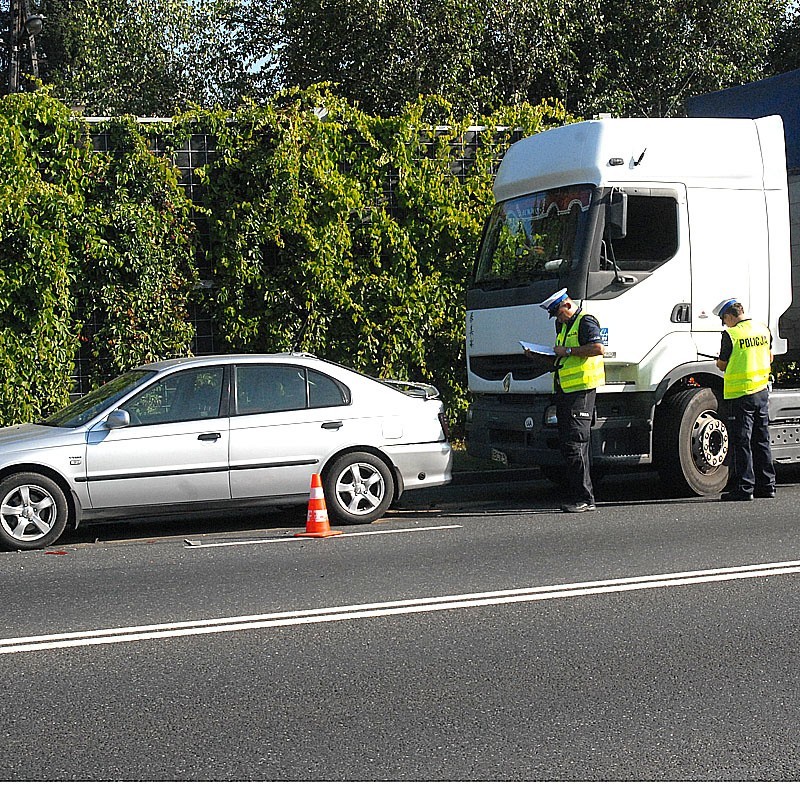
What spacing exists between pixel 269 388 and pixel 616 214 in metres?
3.41

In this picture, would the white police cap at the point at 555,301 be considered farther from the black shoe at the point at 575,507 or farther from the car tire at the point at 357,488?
the car tire at the point at 357,488

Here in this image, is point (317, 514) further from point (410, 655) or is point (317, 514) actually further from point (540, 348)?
point (410, 655)

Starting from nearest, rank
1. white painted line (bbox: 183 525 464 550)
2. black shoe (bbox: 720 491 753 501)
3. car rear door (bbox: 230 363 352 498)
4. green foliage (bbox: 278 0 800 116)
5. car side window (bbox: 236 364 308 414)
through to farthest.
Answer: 1. white painted line (bbox: 183 525 464 550)
2. car rear door (bbox: 230 363 352 498)
3. car side window (bbox: 236 364 308 414)
4. black shoe (bbox: 720 491 753 501)
5. green foliage (bbox: 278 0 800 116)

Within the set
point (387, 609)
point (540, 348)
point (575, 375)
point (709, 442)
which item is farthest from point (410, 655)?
point (709, 442)

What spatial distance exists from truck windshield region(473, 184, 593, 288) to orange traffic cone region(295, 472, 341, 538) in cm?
300

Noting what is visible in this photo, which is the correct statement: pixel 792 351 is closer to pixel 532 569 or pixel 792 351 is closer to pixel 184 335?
pixel 532 569

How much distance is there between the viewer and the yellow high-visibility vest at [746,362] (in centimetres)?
1079

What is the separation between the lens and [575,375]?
10445 mm

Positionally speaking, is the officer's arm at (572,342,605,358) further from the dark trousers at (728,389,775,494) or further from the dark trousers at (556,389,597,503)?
the dark trousers at (728,389,775,494)

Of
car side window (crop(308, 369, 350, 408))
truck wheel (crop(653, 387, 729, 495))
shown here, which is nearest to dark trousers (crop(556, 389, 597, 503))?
truck wheel (crop(653, 387, 729, 495))

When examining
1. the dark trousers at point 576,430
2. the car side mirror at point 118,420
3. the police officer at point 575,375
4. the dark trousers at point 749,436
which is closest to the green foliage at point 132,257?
the car side mirror at point 118,420

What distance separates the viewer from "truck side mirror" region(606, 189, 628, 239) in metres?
10.7

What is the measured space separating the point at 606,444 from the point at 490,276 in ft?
6.67

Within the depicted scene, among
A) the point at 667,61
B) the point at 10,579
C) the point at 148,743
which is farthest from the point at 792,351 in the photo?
the point at 667,61
